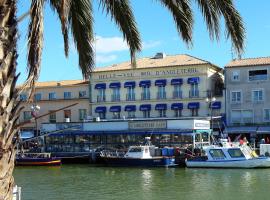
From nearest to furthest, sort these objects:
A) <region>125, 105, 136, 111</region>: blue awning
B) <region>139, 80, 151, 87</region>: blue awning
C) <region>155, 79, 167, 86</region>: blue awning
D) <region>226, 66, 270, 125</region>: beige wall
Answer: <region>226, 66, 270, 125</region>: beige wall, <region>155, 79, 167, 86</region>: blue awning, <region>139, 80, 151, 87</region>: blue awning, <region>125, 105, 136, 111</region>: blue awning

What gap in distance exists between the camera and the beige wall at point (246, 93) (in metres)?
59.7

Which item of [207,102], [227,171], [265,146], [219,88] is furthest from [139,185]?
[219,88]

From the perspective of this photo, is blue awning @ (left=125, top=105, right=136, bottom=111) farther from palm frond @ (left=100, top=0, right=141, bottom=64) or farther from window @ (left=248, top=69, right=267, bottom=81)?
palm frond @ (left=100, top=0, right=141, bottom=64)

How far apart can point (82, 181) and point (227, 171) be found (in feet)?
39.3

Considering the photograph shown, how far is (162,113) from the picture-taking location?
6525cm

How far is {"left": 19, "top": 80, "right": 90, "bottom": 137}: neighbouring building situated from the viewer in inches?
2785

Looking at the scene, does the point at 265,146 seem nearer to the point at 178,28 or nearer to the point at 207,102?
the point at 207,102

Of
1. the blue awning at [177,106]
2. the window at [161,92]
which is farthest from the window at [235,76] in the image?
the window at [161,92]

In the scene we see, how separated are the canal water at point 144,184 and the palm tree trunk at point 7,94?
64.5ft

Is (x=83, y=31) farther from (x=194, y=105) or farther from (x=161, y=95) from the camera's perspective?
(x=161, y=95)

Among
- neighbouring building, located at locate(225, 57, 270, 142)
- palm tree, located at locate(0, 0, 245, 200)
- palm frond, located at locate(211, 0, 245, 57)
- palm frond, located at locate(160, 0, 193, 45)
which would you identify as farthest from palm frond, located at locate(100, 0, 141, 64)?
neighbouring building, located at locate(225, 57, 270, 142)

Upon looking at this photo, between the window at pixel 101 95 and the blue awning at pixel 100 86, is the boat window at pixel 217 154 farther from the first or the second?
the blue awning at pixel 100 86

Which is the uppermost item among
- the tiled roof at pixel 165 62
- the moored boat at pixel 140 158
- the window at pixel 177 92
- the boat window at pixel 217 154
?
the tiled roof at pixel 165 62

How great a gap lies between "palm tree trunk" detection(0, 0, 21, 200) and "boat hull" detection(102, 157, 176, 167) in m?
38.7
